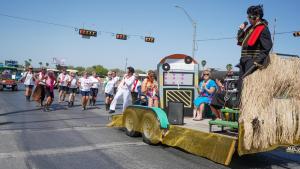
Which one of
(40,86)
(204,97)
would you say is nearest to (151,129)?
(204,97)

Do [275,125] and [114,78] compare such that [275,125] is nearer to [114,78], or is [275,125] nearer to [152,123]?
[152,123]

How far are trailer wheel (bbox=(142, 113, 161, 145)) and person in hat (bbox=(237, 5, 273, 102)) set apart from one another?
7.62 ft

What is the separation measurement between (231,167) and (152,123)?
2132 mm

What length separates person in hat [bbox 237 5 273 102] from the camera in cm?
541

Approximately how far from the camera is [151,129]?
7668 millimetres

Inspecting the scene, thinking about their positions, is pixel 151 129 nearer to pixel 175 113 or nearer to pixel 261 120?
pixel 175 113

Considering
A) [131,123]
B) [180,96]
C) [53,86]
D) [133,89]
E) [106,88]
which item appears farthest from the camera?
[106,88]

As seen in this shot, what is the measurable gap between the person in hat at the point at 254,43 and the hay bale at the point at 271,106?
15cm

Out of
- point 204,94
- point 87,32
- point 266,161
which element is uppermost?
point 87,32

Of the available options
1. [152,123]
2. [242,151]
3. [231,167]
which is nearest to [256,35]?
[242,151]

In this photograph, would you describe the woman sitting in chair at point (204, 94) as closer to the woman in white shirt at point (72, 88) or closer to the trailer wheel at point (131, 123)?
the trailer wheel at point (131, 123)

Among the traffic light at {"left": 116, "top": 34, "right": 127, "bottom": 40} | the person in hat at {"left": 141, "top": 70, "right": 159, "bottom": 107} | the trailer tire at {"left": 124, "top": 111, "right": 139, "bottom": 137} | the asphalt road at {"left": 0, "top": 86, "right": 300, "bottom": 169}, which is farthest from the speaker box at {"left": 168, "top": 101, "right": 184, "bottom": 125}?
the traffic light at {"left": 116, "top": 34, "right": 127, "bottom": 40}

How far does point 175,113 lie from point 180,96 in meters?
1.27

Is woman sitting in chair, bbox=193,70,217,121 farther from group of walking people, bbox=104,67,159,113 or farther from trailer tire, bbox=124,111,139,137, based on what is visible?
trailer tire, bbox=124,111,139,137
